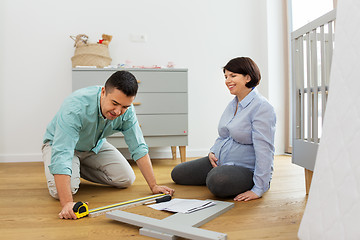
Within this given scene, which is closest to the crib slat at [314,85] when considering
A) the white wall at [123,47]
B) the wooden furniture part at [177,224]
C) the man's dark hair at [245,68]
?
the man's dark hair at [245,68]

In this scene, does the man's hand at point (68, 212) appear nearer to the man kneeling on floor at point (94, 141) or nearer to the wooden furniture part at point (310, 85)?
the man kneeling on floor at point (94, 141)

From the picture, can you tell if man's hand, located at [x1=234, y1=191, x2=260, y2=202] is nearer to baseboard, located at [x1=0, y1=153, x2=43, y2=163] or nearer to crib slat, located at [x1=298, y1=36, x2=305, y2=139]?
crib slat, located at [x1=298, y1=36, x2=305, y2=139]

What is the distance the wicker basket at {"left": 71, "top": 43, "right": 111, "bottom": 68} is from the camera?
293 cm

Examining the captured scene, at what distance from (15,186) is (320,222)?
174 cm

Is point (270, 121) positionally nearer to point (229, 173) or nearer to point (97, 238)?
point (229, 173)

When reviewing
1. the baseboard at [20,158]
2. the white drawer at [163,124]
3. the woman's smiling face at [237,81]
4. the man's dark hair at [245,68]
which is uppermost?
the man's dark hair at [245,68]

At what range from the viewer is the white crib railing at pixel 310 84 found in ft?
5.14

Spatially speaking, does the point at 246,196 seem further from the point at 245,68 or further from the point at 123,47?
the point at 123,47

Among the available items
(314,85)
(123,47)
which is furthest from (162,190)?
(123,47)

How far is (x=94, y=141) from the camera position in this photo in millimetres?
1781

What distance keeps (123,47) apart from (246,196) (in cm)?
221

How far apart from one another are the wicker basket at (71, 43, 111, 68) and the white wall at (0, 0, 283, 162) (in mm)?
288

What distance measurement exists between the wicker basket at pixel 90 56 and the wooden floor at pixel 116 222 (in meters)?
1.14

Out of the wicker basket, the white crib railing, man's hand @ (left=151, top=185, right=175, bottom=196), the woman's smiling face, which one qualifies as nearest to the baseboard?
the wicker basket
